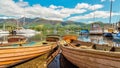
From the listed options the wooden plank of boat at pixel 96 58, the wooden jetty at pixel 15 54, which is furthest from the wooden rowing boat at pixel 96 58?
the wooden jetty at pixel 15 54

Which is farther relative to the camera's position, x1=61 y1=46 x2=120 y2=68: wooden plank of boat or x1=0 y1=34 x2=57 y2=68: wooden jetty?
x1=0 y1=34 x2=57 y2=68: wooden jetty

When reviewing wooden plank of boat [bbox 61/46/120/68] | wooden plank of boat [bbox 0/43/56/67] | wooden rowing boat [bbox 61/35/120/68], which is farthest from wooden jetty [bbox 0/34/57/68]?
wooden plank of boat [bbox 61/46/120/68]

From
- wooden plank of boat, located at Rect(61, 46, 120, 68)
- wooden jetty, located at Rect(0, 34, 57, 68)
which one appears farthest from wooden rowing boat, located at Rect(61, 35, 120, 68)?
wooden jetty, located at Rect(0, 34, 57, 68)

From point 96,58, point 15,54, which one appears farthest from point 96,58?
point 15,54

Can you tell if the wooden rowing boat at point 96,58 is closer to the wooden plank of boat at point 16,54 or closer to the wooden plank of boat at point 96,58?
the wooden plank of boat at point 96,58

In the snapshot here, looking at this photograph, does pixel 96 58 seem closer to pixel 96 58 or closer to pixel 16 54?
pixel 96 58

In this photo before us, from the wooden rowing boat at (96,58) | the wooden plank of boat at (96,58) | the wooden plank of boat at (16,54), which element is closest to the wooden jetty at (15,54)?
the wooden plank of boat at (16,54)

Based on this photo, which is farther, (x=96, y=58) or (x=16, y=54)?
(x=16, y=54)

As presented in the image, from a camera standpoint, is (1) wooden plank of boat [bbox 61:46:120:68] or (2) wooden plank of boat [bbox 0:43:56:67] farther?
(2) wooden plank of boat [bbox 0:43:56:67]

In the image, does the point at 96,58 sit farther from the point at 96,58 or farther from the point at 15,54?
the point at 15,54

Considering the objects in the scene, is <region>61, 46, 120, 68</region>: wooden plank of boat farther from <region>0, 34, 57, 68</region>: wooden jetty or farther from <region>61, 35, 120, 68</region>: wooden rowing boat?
<region>0, 34, 57, 68</region>: wooden jetty

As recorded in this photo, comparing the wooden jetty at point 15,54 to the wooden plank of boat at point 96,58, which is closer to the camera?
the wooden plank of boat at point 96,58

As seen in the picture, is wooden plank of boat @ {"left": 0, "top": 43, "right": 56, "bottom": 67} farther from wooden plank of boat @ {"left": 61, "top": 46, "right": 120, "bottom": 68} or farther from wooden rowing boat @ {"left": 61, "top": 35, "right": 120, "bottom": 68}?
wooden plank of boat @ {"left": 61, "top": 46, "right": 120, "bottom": 68}

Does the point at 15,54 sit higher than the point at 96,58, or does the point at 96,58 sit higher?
the point at 96,58
